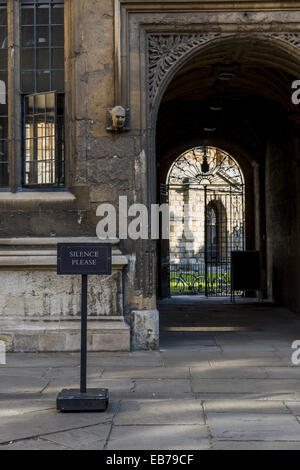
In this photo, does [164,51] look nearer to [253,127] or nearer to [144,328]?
[144,328]

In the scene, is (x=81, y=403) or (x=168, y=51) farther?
(x=168, y=51)

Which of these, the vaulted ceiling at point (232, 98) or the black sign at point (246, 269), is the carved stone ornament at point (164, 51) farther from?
the black sign at point (246, 269)

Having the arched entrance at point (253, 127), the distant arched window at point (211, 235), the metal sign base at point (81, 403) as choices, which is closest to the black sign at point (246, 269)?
the arched entrance at point (253, 127)

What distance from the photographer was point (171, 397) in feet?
18.7

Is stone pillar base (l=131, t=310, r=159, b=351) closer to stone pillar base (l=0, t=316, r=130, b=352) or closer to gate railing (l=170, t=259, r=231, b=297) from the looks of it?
stone pillar base (l=0, t=316, r=130, b=352)

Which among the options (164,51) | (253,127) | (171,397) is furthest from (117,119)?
(253,127)

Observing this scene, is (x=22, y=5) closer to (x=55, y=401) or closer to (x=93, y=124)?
(x=93, y=124)

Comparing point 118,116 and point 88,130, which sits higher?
point 118,116

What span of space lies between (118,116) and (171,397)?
4137 mm

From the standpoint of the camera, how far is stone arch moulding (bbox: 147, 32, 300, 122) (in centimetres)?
873

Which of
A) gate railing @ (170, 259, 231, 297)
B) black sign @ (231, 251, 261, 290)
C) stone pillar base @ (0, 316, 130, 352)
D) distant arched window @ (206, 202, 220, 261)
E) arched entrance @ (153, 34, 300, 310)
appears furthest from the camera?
distant arched window @ (206, 202, 220, 261)

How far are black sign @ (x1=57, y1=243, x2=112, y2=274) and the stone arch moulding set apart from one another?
3581 millimetres

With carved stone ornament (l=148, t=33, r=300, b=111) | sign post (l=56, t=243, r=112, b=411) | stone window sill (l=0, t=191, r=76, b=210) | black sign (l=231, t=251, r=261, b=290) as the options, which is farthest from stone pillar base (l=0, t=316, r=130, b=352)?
black sign (l=231, t=251, r=261, b=290)

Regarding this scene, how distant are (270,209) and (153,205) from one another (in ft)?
28.1
